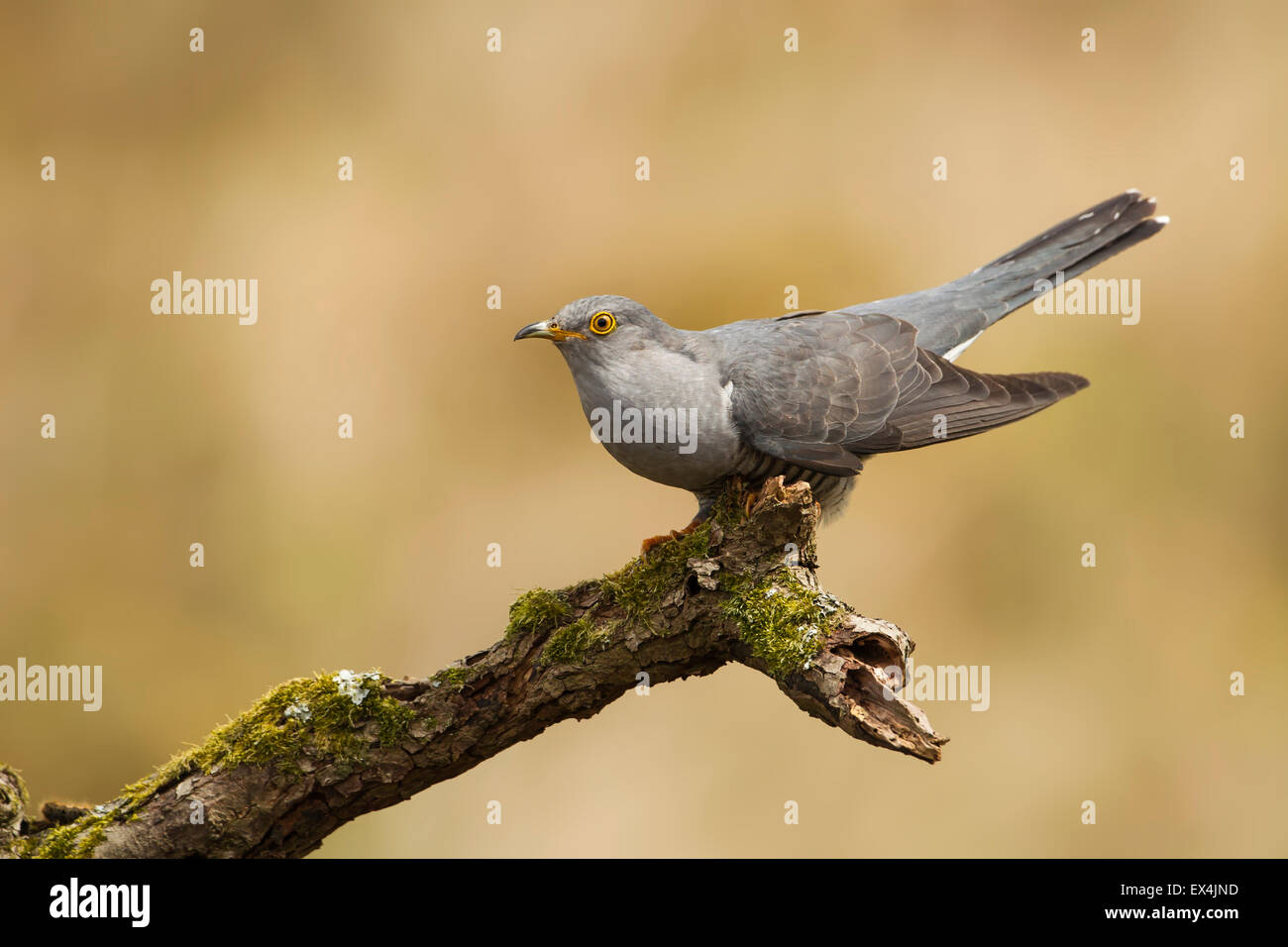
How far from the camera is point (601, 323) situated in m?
3.71

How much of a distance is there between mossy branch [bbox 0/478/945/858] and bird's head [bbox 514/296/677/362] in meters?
0.85

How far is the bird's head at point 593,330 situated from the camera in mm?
3707

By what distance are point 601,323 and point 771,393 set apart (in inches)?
26.1

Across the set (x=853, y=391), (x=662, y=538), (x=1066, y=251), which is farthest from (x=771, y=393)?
(x=1066, y=251)

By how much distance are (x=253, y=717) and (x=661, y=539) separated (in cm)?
146

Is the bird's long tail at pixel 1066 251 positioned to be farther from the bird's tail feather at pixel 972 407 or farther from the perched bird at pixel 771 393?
the bird's tail feather at pixel 972 407

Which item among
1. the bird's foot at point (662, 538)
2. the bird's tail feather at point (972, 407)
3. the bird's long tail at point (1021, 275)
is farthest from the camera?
the bird's long tail at point (1021, 275)

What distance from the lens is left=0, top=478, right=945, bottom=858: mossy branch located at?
10.2 ft

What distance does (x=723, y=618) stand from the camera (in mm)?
3072

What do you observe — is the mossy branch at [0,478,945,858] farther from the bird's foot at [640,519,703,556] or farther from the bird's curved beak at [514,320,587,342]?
the bird's curved beak at [514,320,587,342]

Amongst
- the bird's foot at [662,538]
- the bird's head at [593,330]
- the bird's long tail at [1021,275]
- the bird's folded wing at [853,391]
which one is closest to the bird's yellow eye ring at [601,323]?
the bird's head at [593,330]

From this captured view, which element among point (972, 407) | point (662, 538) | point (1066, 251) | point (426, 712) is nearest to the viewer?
point (426, 712)

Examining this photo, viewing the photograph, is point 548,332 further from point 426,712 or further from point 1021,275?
point 1021,275

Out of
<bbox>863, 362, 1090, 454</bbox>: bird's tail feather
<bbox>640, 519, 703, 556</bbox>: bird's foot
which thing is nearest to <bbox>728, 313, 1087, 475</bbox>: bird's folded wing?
<bbox>863, 362, 1090, 454</bbox>: bird's tail feather
